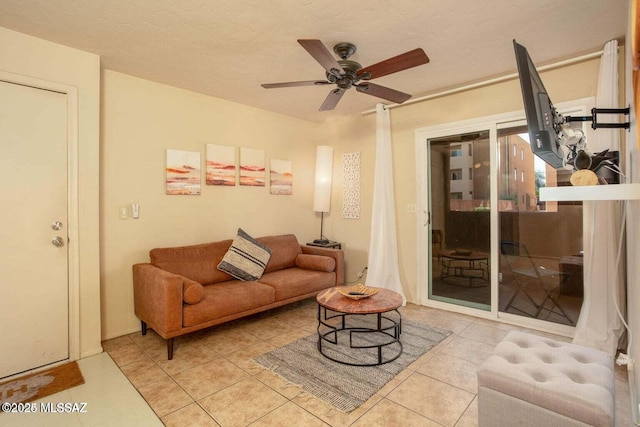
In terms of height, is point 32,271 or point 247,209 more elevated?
point 247,209

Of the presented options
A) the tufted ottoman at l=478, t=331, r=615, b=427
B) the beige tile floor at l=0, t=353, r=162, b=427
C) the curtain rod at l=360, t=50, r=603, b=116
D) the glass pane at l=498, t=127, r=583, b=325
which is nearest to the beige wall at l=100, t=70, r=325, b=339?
the beige tile floor at l=0, t=353, r=162, b=427

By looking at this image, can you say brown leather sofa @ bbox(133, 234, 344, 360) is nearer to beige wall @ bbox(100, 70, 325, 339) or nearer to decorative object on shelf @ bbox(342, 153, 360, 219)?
beige wall @ bbox(100, 70, 325, 339)

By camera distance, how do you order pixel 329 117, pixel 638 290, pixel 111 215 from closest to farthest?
pixel 638 290, pixel 111 215, pixel 329 117

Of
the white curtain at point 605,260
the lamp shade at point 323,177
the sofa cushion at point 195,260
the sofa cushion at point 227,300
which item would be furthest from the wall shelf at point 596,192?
the lamp shade at point 323,177

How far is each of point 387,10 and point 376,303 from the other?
2.18 meters

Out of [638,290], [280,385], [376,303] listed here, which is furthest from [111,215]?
[638,290]

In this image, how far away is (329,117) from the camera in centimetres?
478

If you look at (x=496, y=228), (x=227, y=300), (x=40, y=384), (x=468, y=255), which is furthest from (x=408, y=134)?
(x=40, y=384)

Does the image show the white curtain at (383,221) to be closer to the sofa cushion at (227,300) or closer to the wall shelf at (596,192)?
the sofa cushion at (227,300)

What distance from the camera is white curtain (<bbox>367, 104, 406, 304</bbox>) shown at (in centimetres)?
398

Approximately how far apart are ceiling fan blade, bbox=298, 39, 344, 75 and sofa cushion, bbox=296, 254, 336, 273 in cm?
222

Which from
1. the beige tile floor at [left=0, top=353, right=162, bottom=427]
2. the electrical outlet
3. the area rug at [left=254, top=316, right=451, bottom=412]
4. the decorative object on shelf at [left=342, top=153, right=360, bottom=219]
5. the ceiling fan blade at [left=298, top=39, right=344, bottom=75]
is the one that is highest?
the ceiling fan blade at [left=298, top=39, right=344, bottom=75]

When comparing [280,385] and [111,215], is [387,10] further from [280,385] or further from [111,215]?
[111,215]

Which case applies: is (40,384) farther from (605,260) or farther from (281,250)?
(605,260)
